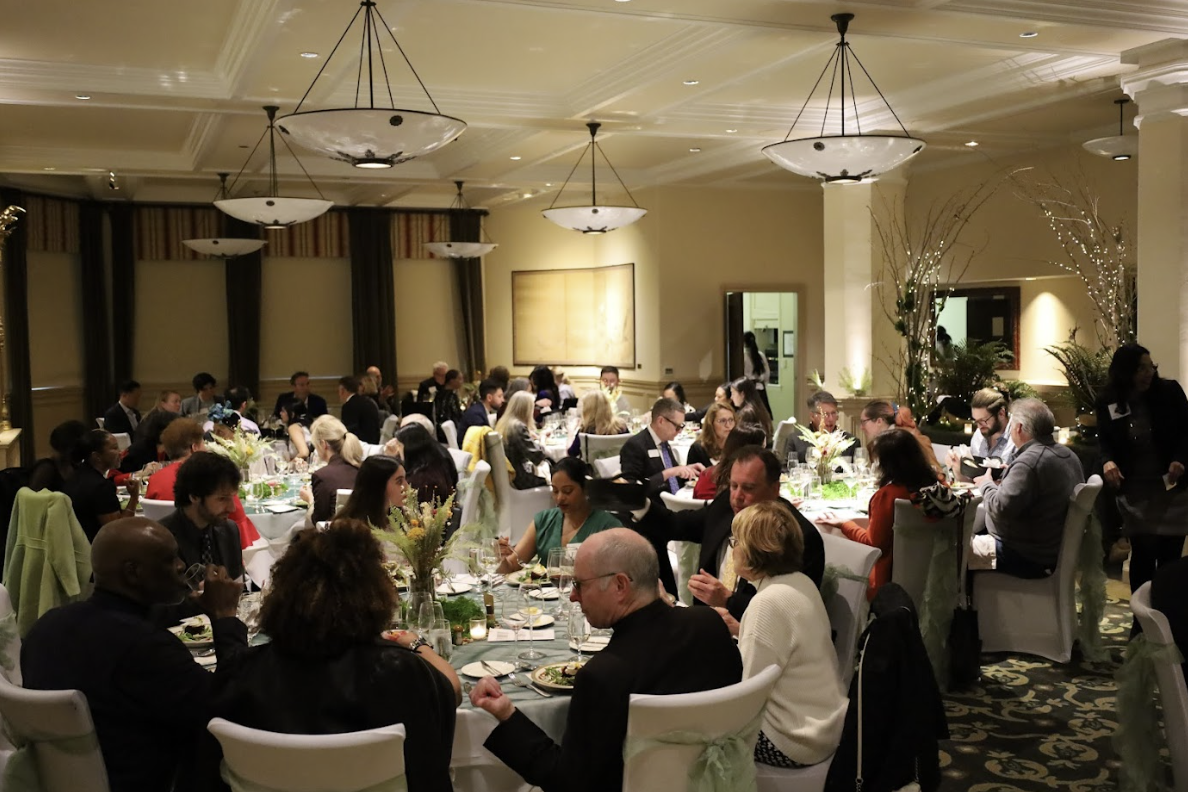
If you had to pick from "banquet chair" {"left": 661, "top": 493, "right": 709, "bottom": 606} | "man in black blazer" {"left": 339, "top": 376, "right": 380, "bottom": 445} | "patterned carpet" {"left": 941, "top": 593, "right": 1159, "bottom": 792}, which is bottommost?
"patterned carpet" {"left": 941, "top": 593, "right": 1159, "bottom": 792}

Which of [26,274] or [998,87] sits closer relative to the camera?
[998,87]

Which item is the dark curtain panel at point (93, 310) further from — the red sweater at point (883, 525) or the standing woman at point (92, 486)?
the red sweater at point (883, 525)

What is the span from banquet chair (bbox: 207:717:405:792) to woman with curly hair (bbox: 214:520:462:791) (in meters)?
0.07

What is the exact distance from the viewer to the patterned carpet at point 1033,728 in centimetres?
450

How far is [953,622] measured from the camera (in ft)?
17.8

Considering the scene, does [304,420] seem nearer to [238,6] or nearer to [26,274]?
[26,274]

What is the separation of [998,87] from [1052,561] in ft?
13.3

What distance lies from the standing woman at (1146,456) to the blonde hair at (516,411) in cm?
386

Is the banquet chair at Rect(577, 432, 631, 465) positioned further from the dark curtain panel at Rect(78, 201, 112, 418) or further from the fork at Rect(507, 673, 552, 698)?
the dark curtain panel at Rect(78, 201, 112, 418)

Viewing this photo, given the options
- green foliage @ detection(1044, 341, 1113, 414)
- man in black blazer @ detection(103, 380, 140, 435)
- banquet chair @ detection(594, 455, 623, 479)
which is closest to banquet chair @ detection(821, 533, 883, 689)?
banquet chair @ detection(594, 455, 623, 479)

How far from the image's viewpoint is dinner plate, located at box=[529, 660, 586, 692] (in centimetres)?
320

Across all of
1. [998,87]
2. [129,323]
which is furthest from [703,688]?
[129,323]

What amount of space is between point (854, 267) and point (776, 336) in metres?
4.09

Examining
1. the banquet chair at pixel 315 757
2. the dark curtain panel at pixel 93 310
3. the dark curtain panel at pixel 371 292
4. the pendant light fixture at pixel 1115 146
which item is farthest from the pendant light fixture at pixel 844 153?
the dark curtain panel at pixel 93 310
